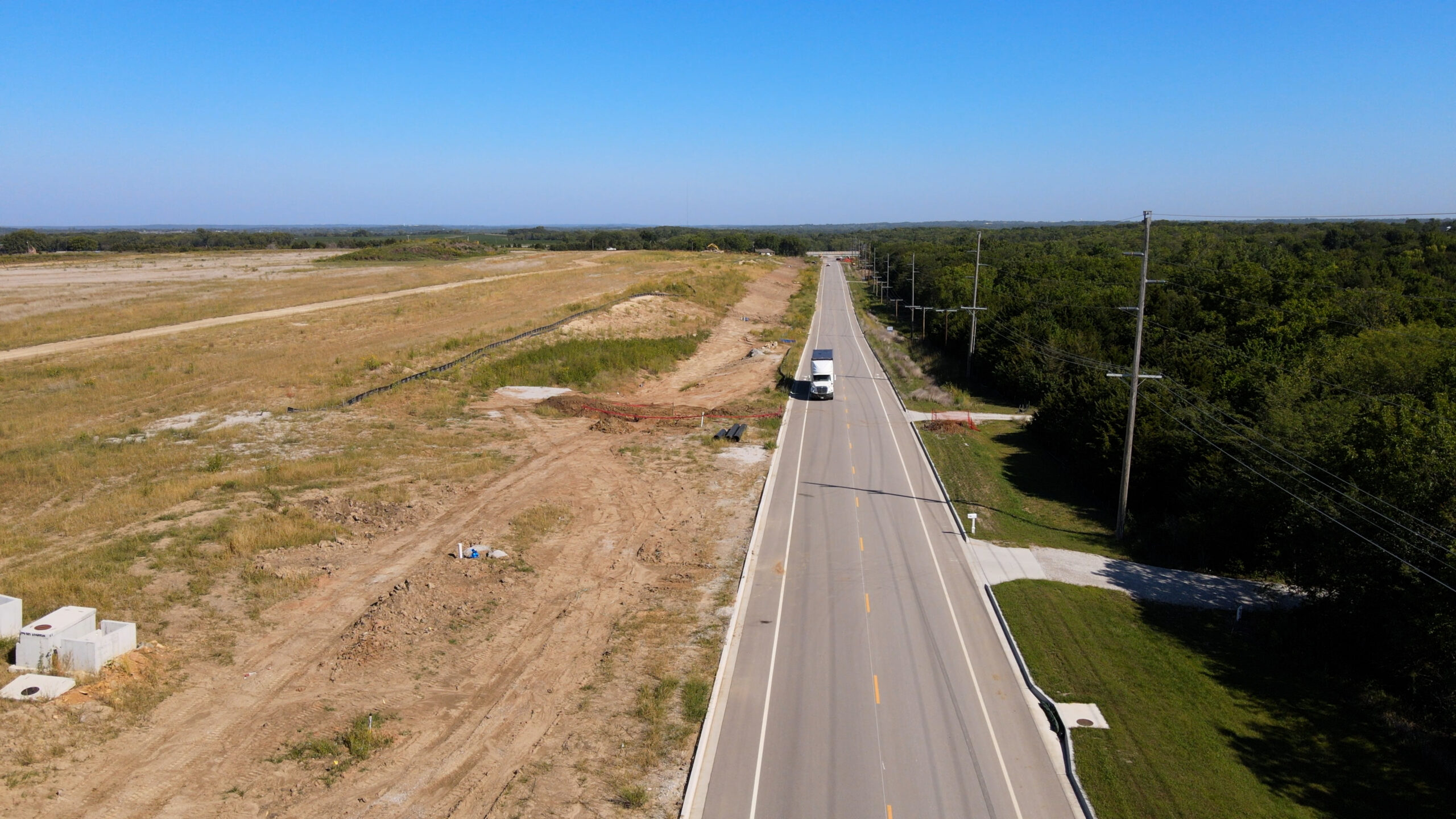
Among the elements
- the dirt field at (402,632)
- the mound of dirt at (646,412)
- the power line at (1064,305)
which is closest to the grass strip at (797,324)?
the mound of dirt at (646,412)

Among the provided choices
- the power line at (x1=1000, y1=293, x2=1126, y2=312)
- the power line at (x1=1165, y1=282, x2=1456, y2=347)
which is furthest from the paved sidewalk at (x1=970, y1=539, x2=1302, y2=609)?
the power line at (x1=1000, y1=293, x2=1126, y2=312)

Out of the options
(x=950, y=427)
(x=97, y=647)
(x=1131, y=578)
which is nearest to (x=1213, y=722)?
(x=1131, y=578)

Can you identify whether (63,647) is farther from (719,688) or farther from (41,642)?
(719,688)

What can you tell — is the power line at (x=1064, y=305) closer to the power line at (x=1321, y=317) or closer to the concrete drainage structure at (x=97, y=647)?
the power line at (x=1321, y=317)

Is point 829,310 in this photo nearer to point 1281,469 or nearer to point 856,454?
point 856,454

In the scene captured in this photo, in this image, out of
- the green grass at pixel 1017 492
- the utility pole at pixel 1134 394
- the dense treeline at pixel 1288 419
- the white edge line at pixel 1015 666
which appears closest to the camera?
the white edge line at pixel 1015 666

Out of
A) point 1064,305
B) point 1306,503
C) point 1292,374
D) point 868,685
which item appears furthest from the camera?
point 1064,305
